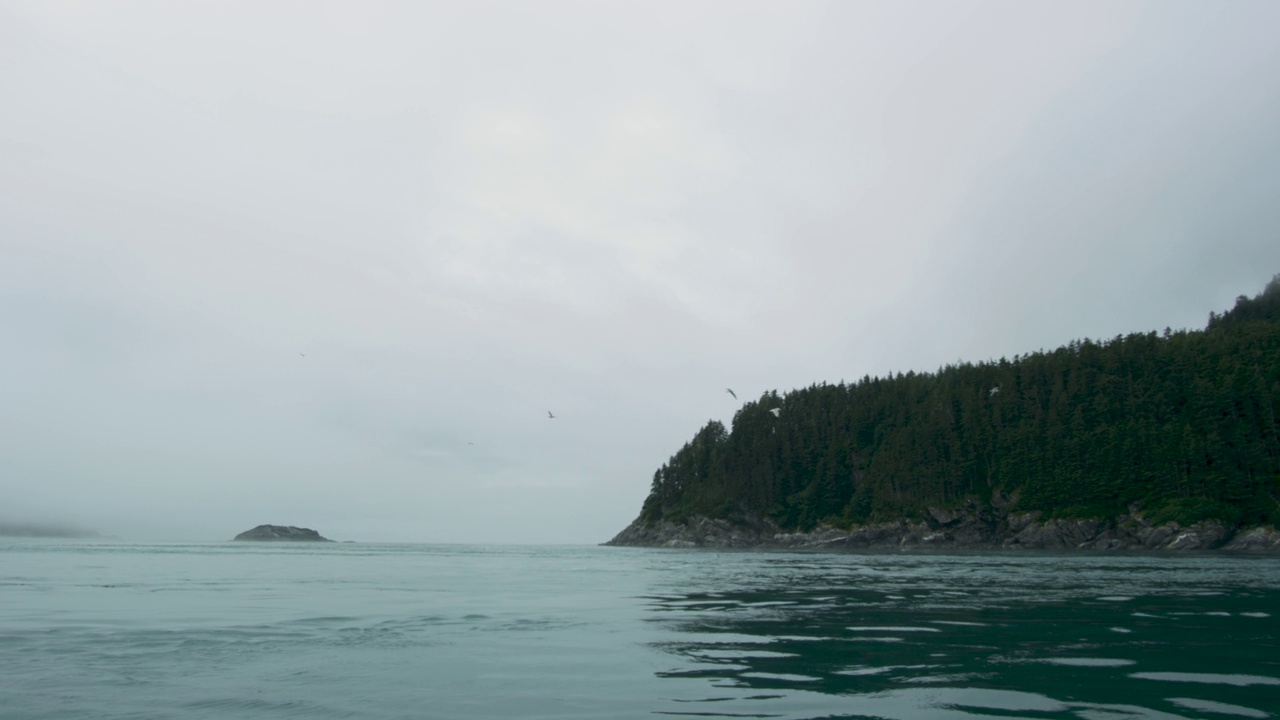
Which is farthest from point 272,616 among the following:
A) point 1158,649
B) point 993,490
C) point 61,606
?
point 993,490

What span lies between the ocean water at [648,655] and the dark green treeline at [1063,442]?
112688 mm

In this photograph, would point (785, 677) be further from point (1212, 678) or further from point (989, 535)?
point (989, 535)

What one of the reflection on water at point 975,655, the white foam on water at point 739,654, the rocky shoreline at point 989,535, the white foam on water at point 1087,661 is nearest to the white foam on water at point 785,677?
the reflection on water at point 975,655

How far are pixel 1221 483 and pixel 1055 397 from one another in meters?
Answer: 36.5

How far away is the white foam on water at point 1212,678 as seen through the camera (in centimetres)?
1339

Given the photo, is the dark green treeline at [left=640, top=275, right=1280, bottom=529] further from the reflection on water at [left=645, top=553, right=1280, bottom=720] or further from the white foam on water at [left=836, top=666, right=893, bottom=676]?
the white foam on water at [left=836, top=666, right=893, bottom=676]

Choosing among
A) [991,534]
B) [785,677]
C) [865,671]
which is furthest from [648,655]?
[991,534]

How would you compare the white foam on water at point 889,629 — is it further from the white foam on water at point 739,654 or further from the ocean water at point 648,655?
the white foam on water at point 739,654

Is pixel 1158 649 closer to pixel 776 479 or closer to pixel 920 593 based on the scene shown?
pixel 920 593

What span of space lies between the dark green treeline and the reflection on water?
366 feet

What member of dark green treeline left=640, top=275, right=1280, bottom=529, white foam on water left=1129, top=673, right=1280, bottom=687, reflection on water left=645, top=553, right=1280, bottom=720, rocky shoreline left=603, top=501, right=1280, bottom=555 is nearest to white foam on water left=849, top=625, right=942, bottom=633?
reflection on water left=645, top=553, right=1280, bottom=720

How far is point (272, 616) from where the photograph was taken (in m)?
25.0

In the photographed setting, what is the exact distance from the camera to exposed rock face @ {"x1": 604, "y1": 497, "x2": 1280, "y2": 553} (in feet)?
360

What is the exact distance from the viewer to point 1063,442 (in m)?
144
